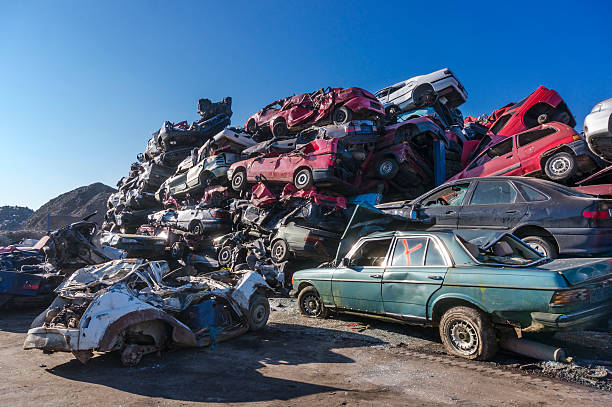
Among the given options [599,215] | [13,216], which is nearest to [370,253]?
[599,215]

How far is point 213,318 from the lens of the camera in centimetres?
488

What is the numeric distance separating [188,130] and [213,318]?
17.2 meters

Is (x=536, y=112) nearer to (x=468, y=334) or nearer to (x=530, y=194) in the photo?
(x=530, y=194)

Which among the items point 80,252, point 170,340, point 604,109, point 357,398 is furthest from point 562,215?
point 80,252

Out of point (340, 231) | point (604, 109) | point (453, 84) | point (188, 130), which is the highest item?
point (453, 84)

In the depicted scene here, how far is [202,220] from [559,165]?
9956 millimetres

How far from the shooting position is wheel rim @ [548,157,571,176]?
709 centimetres

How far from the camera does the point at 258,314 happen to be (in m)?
5.50

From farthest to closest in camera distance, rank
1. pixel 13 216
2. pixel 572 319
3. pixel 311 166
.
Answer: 1. pixel 13 216
2. pixel 311 166
3. pixel 572 319

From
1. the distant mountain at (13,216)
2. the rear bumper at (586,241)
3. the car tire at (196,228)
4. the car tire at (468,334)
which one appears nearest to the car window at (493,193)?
the rear bumper at (586,241)

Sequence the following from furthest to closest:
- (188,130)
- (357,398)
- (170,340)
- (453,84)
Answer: (188,130), (453,84), (170,340), (357,398)

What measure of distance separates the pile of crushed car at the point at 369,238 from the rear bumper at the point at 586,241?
0.05 ft

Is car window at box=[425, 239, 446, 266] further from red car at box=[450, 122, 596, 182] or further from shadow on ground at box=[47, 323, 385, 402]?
red car at box=[450, 122, 596, 182]

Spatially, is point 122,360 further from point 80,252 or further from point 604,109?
point 604,109
